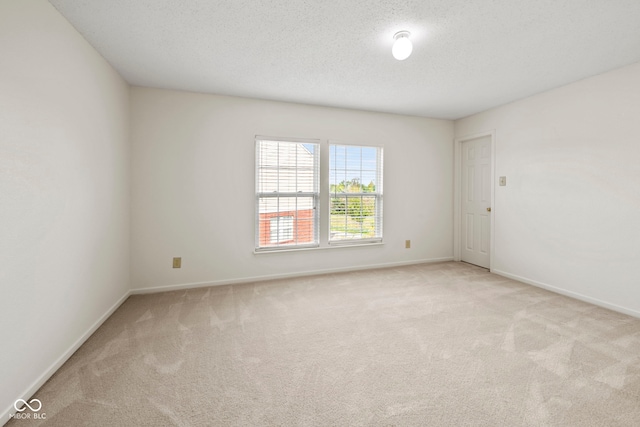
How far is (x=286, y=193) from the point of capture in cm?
381

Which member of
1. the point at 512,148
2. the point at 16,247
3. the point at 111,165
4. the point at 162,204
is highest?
the point at 512,148

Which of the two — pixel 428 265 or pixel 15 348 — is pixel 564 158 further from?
pixel 15 348

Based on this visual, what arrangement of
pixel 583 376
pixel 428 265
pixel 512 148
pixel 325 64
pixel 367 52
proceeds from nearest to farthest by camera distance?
pixel 583 376, pixel 367 52, pixel 325 64, pixel 512 148, pixel 428 265

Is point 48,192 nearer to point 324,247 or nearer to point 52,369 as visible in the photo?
point 52,369

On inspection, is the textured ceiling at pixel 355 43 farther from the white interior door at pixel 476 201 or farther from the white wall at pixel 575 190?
the white interior door at pixel 476 201

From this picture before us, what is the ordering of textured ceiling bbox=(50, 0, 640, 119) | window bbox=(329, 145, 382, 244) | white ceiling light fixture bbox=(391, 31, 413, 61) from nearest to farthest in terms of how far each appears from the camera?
textured ceiling bbox=(50, 0, 640, 119) < white ceiling light fixture bbox=(391, 31, 413, 61) < window bbox=(329, 145, 382, 244)

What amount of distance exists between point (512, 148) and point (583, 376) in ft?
9.83

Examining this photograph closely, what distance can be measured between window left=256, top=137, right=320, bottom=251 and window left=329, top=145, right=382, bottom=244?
0.29m

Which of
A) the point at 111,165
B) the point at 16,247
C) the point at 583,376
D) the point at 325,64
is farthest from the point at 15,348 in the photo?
the point at 583,376

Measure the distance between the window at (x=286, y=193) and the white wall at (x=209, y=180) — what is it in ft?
0.42

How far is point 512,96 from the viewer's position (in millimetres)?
3578

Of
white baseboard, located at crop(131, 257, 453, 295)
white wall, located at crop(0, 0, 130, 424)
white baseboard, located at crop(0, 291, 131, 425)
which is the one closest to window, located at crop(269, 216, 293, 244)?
white baseboard, located at crop(131, 257, 453, 295)

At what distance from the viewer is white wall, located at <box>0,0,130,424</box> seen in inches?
58.1

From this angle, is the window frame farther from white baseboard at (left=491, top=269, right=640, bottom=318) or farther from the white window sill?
white baseboard at (left=491, top=269, right=640, bottom=318)
